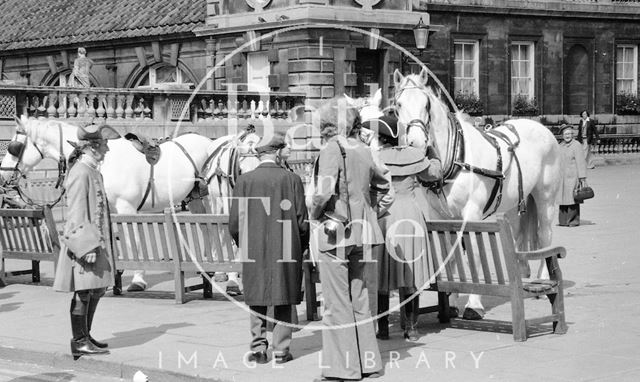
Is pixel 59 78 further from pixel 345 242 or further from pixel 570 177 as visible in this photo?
pixel 345 242

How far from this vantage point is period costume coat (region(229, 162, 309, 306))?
10688 millimetres

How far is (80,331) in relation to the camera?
37.1 ft

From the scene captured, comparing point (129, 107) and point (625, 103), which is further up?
point (129, 107)

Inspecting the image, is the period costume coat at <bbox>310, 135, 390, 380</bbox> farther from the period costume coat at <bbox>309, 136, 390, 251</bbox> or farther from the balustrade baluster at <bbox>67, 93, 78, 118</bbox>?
the balustrade baluster at <bbox>67, 93, 78, 118</bbox>

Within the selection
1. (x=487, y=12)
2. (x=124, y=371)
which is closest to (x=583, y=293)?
(x=124, y=371)

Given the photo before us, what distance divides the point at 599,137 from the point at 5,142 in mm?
22346

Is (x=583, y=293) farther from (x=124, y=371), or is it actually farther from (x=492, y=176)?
(x=124, y=371)

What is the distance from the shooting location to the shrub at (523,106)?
1582 inches

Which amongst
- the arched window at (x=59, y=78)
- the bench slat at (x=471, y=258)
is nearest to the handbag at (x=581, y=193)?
the bench slat at (x=471, y=258)

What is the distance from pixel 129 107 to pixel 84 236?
53.8 feet


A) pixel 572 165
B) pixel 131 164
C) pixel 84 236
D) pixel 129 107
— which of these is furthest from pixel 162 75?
pixel 84 236

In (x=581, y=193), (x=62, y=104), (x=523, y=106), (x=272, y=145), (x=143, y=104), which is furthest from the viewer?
(x=523, y=106)

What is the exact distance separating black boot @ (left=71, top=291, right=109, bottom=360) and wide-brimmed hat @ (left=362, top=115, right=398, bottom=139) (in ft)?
9.96

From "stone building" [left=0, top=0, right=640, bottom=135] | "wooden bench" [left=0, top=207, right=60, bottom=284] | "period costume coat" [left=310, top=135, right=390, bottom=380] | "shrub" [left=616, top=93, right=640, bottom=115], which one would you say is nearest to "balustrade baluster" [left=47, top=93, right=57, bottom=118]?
"stone building" [left=0, top=0, right=640, bottom=135]
